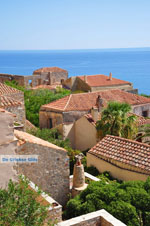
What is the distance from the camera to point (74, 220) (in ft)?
27.3

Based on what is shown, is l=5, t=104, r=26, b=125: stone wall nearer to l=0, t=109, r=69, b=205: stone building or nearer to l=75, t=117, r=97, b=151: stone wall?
l=0, t=109, r=69, b=205: stone building

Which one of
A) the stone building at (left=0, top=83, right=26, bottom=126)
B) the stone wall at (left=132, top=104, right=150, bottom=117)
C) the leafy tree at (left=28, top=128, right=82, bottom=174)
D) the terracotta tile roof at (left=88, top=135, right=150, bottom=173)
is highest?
the stone building at (left=0, top=83, right=26, bottom=126)

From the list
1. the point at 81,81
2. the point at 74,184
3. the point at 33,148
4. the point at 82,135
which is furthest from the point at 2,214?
the point at 81,81

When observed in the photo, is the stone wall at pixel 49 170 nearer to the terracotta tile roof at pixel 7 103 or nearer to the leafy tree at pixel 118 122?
the terracotta tile roof at pixel 7 103

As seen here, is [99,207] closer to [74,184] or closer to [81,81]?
[74,184]

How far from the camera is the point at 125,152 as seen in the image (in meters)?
13.6

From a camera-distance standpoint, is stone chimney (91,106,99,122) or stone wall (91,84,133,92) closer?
stone chimney (91,106,99,122)

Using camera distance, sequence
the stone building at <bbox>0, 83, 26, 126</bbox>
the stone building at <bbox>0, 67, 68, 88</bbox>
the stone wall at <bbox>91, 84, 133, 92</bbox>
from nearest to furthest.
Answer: the stone building at <bbox>0, 83, 26, 126</bbox>, the stone wall at <bbox>91, 84, 133, 92</bbox>, the stone building at <bbox>0, 67, 68, 88</bbox>

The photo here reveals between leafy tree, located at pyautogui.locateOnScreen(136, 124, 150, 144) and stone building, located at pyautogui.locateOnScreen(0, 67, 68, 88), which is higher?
stone building, located at pyautogui.locateOnScreen(0, 67, 68, 88)

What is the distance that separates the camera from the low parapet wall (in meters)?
8.18

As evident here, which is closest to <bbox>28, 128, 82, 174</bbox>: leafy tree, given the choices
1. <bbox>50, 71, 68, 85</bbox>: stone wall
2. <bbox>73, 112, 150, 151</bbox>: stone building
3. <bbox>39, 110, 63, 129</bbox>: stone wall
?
<bbox>39, 110, 63, 129</bbox>: stone wall

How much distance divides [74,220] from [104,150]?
21.0 feet

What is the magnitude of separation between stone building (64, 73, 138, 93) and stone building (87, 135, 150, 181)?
29.4 meters

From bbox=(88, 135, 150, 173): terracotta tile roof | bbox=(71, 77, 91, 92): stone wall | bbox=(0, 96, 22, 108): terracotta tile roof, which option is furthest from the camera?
bbox=(71, 77, 91, 92): stone wall
